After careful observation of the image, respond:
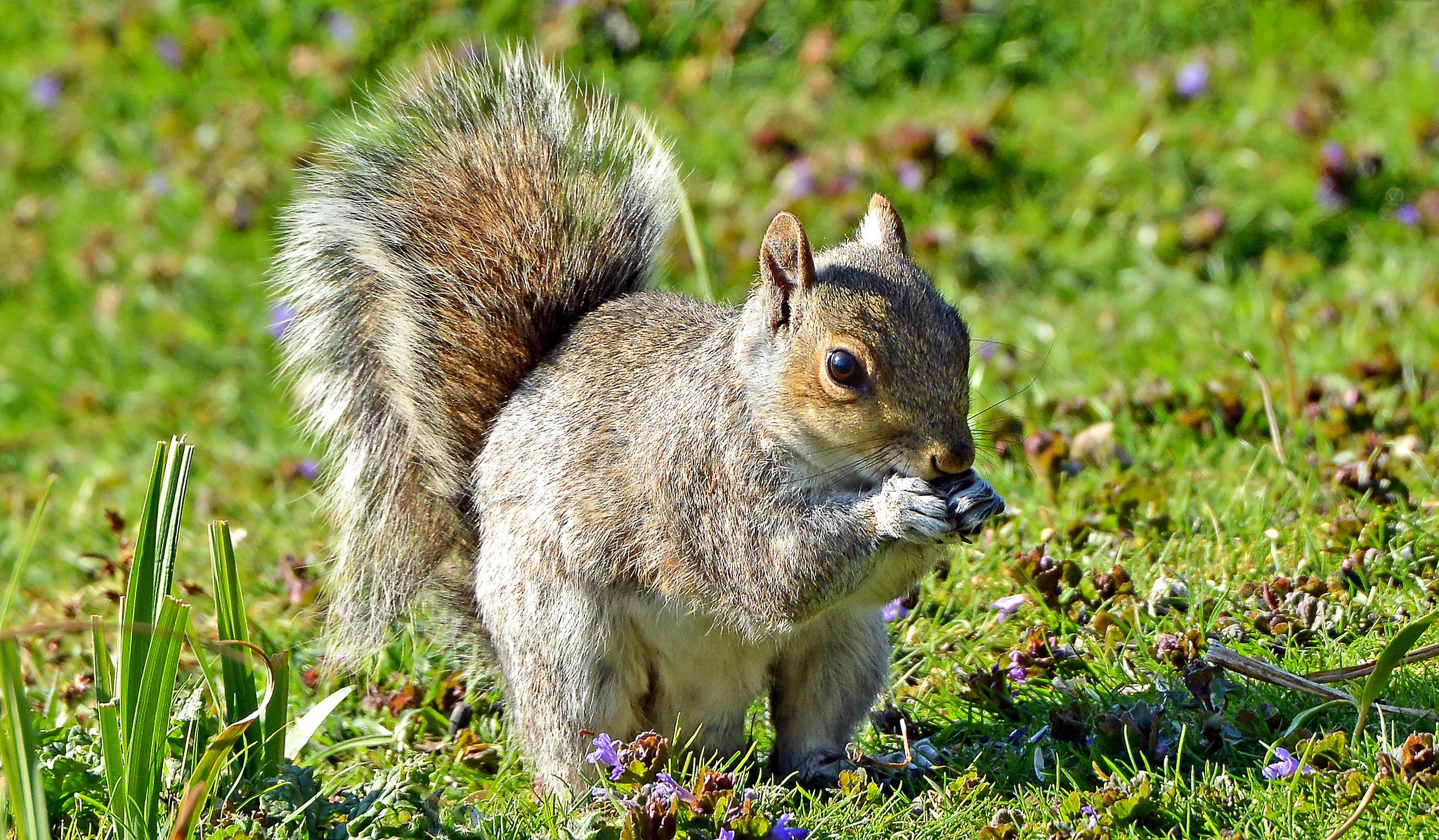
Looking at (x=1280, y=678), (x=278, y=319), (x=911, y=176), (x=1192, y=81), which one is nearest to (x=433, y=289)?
(x=1280, y=678)

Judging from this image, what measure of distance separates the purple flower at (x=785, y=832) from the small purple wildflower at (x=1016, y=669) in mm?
574

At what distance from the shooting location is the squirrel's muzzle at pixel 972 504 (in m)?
2.13

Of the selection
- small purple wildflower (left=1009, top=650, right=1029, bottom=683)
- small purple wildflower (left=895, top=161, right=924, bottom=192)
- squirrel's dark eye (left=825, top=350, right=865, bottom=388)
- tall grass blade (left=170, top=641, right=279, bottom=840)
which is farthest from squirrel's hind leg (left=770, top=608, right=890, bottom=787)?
small purple wildflower (left=895, top=161, right=924, bottom=192)

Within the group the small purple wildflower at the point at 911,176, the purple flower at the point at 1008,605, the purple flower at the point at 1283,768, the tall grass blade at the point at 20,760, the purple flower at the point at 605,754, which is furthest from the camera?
the small purple wildflower at the point at 911,176

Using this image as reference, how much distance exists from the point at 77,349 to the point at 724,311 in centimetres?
327

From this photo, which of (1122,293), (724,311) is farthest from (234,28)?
(724,311)

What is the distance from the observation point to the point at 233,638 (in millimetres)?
2129

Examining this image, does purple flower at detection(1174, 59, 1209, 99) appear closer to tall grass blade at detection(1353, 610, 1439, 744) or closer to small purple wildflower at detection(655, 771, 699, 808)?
tall grass blade at detection(1353, 610, 1439, 744)

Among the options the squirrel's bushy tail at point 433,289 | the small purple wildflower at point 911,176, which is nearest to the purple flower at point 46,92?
the small purple wildflower at point 911,176

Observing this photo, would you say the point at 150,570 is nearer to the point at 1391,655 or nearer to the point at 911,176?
the point at 1391,655

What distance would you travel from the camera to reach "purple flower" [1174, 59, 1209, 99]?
5086 mm

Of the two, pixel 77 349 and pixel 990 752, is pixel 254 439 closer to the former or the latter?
pixel 77 349

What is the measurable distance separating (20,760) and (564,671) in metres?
0.87

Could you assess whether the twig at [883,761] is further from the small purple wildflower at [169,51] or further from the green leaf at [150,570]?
the small purple wildflower at [169,51]
